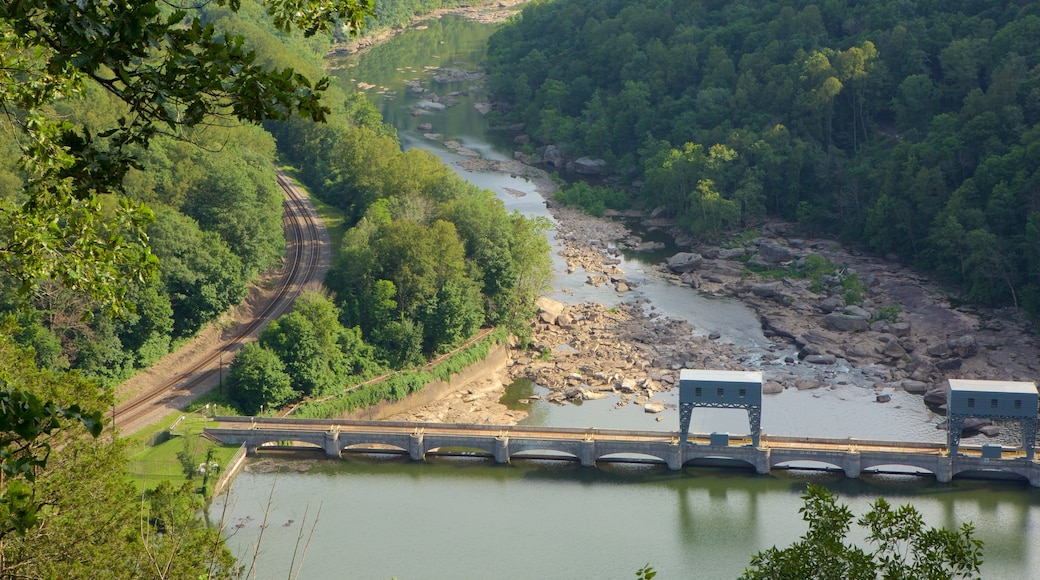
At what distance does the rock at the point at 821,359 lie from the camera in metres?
58.9

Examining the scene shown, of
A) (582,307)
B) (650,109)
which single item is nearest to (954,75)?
(650,109)

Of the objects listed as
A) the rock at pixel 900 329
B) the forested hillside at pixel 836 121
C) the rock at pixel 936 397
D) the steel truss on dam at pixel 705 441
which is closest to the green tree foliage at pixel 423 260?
the steel truss on dam at pixel 705 441

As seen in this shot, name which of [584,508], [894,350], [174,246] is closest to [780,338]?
[894,350]

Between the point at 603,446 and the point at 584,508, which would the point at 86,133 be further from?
the point at 603,446

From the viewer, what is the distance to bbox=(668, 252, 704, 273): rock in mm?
72312

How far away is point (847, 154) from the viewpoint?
270ft

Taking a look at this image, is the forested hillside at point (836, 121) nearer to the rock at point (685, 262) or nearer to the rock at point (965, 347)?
the rock at point (685, 262)

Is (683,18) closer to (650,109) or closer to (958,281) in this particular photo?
(650,109)

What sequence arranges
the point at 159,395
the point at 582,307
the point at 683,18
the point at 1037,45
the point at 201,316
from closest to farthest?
the point at 159,395 < the point at 201,316 < the point at 582,307 < the point at 1037,45 < the point at 683,18

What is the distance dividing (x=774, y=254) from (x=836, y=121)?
15774mm

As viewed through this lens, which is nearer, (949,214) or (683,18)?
(949,214)

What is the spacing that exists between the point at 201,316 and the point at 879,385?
29.4 m

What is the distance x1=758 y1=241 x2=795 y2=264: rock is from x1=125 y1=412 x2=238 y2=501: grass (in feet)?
113

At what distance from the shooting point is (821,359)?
194ft
